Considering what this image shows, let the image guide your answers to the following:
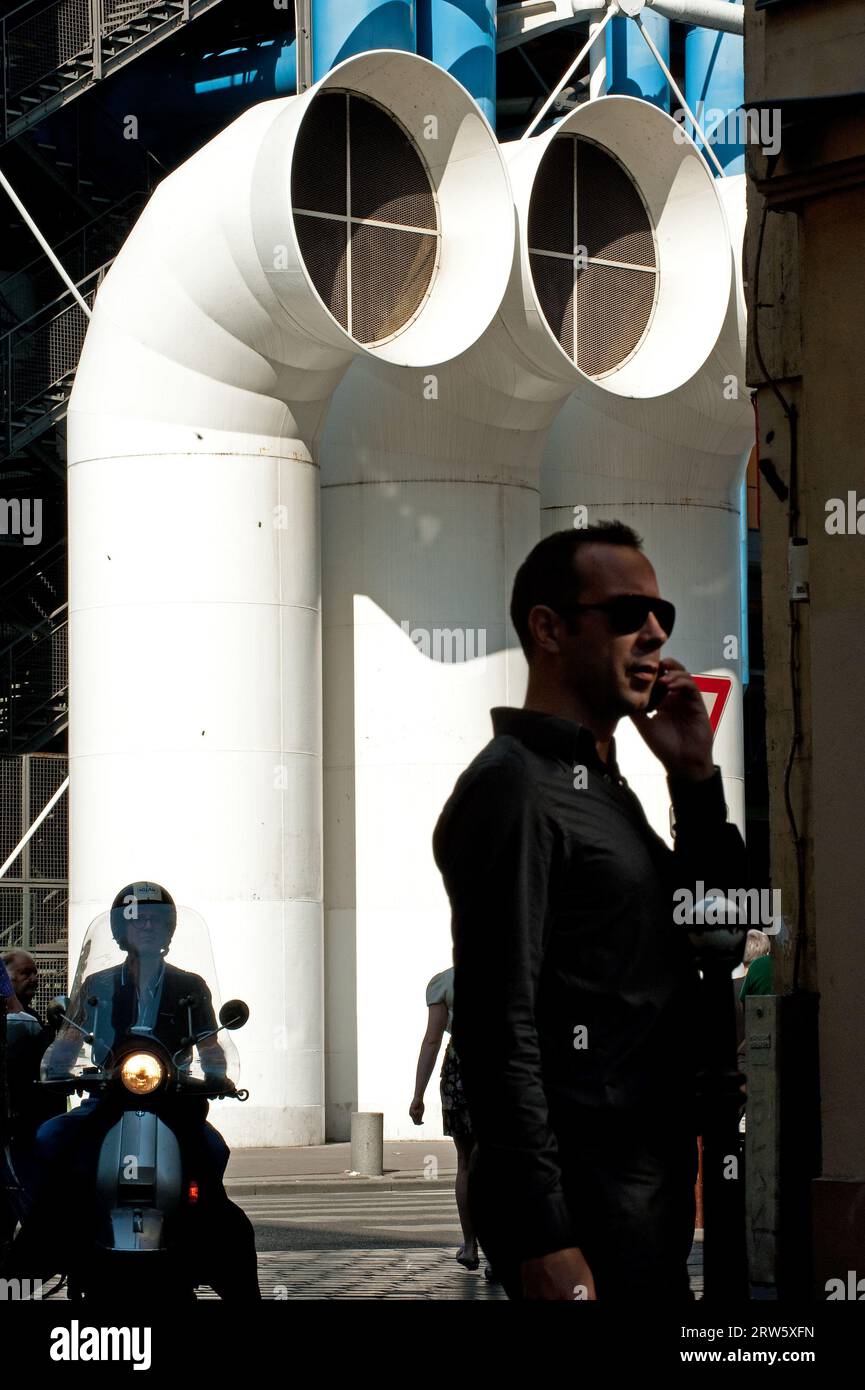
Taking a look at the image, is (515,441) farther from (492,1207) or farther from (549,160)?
(492,1207)

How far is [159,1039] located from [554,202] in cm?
1670

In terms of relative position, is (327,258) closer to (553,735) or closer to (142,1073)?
(142,1073)

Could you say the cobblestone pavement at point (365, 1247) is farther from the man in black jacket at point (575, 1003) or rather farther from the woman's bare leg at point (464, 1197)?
the man in black jacket at point (575, 1003)

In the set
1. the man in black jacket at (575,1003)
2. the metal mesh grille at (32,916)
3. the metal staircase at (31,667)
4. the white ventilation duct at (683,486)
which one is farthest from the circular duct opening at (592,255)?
the man in black jacket at (575,1003)

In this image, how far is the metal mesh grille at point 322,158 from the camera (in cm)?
2109

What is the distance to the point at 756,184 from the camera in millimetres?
8773

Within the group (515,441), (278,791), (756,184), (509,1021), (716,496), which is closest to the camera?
(509,1021)

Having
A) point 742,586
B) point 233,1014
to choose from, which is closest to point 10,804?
point 742,586

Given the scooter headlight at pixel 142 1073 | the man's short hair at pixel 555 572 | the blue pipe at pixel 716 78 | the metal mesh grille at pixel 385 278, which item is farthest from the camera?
the blue pipe at pixel 716 78

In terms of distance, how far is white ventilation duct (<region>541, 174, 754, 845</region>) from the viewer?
23.4m

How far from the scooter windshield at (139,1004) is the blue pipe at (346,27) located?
1804 centimetres

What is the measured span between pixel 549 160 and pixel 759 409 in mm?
14375

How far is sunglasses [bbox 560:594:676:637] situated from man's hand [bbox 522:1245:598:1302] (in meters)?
1.02

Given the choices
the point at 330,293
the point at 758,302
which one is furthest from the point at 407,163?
the point at 758,302
